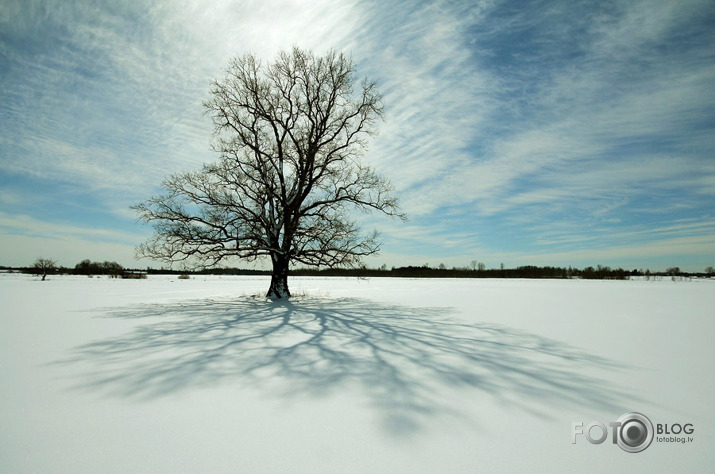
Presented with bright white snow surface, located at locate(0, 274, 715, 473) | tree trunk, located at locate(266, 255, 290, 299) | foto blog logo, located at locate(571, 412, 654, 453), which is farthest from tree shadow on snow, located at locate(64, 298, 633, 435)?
tree trunk, located at locate(266, 255, 290, 299)

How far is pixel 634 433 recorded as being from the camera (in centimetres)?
327

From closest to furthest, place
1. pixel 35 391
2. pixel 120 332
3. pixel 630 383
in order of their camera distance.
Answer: pixel 35 391 → pixel 630 383 → pixel 120 332

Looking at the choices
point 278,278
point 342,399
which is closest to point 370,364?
point 342,399

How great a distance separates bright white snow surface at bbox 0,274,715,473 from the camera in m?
2.79

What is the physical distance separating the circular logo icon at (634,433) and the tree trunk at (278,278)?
15419 millimetres

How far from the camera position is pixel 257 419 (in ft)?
11.3

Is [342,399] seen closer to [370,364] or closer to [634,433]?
[370,364]

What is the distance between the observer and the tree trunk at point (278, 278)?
17344mm

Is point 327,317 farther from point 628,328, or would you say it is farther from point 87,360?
point 628,328

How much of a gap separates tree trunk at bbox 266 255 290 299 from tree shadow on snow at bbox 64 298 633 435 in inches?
322

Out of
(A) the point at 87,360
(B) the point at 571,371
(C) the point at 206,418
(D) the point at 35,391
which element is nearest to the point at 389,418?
(C) the point at 206,418

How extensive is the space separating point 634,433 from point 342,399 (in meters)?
2.95

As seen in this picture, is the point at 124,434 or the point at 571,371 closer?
the point at 124,434

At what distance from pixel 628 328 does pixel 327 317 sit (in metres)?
8.58
